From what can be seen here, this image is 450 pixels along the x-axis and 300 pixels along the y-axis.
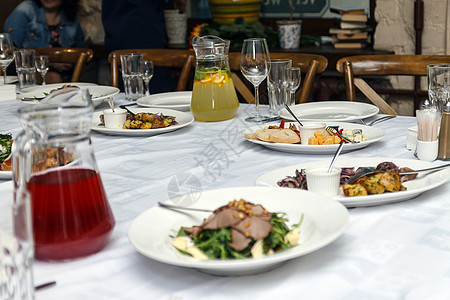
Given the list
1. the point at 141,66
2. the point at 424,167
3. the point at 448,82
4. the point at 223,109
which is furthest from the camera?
the point at 141,66

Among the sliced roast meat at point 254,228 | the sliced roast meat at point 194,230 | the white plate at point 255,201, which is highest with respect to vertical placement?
the sliced roast meat at point 254,228

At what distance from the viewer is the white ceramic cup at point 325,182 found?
0.90 metres

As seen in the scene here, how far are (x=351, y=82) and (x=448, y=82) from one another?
604 millimetres

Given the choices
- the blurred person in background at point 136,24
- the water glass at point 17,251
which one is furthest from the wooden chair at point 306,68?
Answer: the water glass at point 17,251

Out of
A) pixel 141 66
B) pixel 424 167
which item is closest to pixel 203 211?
pixel 424 167

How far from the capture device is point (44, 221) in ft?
2.35

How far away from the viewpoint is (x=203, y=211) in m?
0.84

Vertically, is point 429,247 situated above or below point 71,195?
below

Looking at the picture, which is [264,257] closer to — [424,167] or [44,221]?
[44,221]

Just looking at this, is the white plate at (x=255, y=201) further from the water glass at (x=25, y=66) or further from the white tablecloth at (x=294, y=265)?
the water glass at (x=25, y=66)

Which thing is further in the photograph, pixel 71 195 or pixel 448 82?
pixel 448 82

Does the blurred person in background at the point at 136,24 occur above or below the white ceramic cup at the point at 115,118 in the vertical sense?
above

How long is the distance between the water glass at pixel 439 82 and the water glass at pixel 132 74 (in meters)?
0.90

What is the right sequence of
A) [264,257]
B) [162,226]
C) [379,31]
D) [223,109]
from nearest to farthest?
[264,257] < [162,226] < [223,109] < [379,31]
